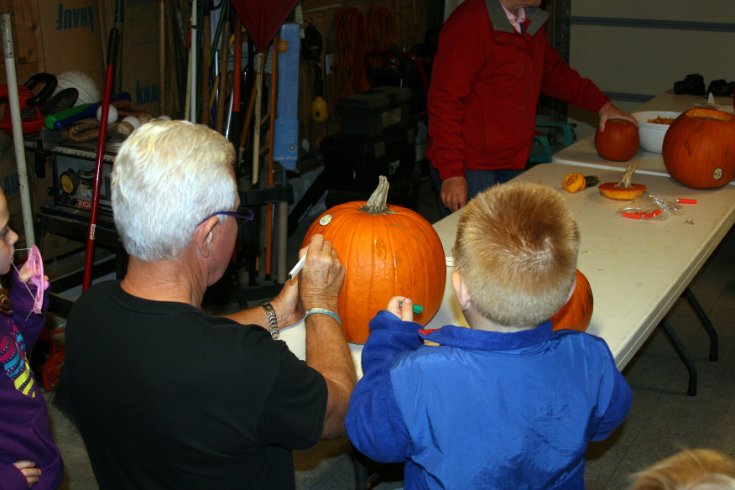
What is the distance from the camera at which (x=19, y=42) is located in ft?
12.5

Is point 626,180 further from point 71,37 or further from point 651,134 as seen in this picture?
point 71,37

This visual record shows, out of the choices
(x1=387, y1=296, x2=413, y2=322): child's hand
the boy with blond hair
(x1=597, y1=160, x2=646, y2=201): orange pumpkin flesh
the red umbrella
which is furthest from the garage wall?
the boy with blond hair

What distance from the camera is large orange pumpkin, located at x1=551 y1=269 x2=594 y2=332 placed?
1.92 meters

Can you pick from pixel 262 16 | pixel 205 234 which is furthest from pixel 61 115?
pixel 205 234

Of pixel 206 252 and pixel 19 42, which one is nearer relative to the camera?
pixel 206 252

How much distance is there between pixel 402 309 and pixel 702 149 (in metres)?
1.73

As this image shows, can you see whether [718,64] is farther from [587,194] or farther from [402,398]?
[402,398]

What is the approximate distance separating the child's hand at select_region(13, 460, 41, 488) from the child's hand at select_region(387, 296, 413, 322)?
2.84ft

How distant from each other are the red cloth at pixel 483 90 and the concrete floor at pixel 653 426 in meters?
1.09

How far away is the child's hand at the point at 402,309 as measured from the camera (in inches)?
66.3

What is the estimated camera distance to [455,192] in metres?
3.26

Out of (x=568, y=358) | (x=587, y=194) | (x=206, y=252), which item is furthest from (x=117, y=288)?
(x=587, y=194)

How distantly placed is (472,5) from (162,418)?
8.00 ft

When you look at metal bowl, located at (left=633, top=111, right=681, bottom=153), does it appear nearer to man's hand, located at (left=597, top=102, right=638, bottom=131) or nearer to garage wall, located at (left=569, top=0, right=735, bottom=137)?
man's hand, located at (left=597, top=102, right=638, bottom=131)
